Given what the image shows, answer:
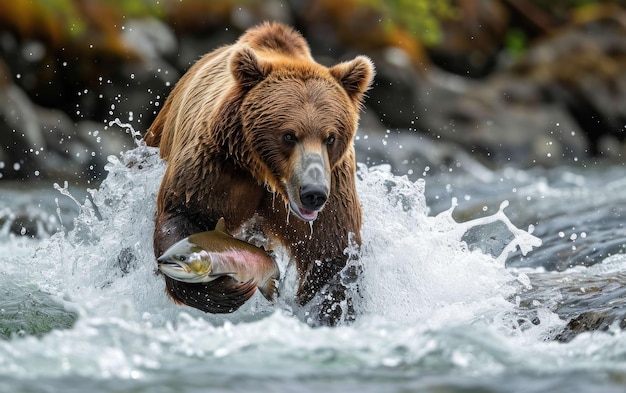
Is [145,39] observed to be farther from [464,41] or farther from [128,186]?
[128,186]

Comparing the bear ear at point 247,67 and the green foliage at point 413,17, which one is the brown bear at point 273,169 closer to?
the bear ear at point 247,67

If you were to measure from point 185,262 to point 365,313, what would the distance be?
5.31ft

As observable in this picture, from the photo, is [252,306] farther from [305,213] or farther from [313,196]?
[313,196]

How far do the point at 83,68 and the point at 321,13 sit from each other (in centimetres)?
513

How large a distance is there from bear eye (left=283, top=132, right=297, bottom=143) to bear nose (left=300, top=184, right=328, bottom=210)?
371 mm

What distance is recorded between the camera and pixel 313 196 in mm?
5121

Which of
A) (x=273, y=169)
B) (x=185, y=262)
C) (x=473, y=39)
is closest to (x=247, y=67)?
(x=273, y=169)

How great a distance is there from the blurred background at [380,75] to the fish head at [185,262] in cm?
783

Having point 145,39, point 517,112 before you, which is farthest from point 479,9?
point 145,39

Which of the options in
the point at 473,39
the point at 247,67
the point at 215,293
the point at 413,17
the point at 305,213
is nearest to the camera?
the point at 305,213

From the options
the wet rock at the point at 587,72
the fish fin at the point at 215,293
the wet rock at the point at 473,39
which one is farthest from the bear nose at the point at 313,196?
the wet rock at the point at 473,39

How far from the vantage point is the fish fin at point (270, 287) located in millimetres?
5643

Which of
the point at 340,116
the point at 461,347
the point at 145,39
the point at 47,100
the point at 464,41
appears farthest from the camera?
the point at 464,41

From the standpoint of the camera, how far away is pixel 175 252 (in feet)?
A: 15.4
